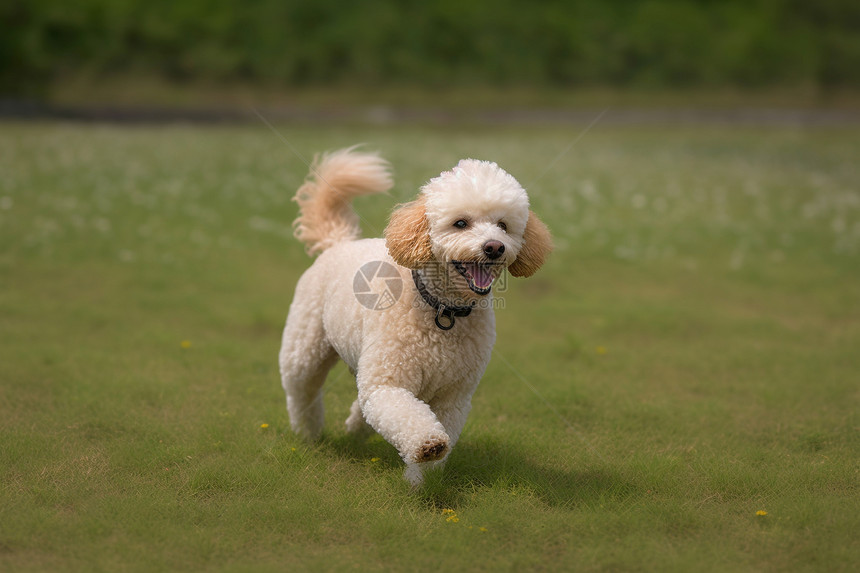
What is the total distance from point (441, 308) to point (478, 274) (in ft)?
1.10

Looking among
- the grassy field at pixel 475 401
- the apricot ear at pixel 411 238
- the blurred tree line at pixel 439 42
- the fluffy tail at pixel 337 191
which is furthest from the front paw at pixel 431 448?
the blurred tree line at pixel 439 42

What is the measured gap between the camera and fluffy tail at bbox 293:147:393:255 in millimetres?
5289

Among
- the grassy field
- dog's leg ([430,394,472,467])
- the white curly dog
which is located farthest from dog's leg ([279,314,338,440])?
dog's leg ([430,394,472,467])

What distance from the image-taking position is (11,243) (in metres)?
10.0

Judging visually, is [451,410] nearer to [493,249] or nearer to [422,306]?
[422,306]

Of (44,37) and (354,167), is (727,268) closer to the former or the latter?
(354,167)

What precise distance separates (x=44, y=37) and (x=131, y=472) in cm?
2809

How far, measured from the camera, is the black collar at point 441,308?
4355mm

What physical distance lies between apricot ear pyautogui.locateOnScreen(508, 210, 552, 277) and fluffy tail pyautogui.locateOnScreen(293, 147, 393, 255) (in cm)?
121

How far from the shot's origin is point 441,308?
4.35 m

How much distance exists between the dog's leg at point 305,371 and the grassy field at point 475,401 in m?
0.14

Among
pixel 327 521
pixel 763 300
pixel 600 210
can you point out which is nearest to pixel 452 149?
pixel 600 210

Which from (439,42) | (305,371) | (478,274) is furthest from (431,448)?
(439,42)

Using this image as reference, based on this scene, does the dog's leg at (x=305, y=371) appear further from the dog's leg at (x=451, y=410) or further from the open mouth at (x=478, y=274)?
the open mouth at (x=478, y=274)
